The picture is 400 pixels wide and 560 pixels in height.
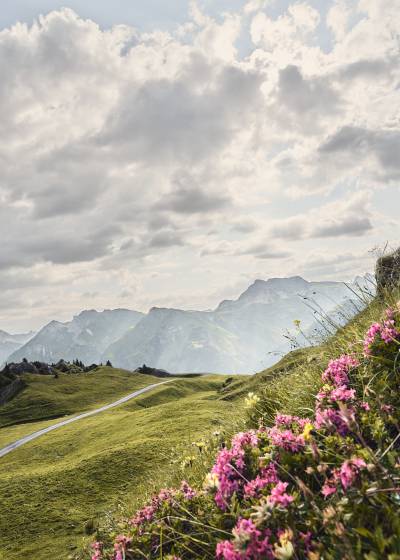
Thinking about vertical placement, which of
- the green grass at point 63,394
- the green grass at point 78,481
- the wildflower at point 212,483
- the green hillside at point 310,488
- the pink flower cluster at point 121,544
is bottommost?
the green grass at point 78,481

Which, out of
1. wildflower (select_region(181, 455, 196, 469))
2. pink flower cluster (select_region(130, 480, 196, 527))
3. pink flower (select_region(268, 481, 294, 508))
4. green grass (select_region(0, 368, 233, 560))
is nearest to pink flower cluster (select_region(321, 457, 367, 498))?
pink flower (select_region(268, 481, 294, 508))

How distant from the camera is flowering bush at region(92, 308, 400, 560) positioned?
10.9 feet

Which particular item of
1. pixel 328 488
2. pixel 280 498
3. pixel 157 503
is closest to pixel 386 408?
pixel 328 488

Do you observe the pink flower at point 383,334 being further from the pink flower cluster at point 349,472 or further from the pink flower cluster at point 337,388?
the pink flower cluster at point 349,472

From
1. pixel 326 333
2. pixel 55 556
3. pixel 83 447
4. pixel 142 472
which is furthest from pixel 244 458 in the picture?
pixel 83 447

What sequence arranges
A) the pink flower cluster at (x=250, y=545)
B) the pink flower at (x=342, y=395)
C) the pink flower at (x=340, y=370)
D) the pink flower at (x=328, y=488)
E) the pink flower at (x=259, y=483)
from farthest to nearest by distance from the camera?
→ the pink flower at (x=340, y=370), the pink flower at (x=342, y=395), the pink flower at (x=259, y=483), the pink flower at (x=328, y=488), the pink flower cluster at (x=250, y=545)

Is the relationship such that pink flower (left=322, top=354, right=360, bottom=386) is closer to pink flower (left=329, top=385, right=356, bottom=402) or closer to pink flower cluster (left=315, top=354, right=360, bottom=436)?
pink flower cluster (left=315, top=354, right=360, bottom=436)

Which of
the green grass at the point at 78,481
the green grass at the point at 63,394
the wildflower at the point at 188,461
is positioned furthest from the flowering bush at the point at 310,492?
the green grass at the point at 63,394

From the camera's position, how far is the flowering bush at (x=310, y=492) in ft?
10.9

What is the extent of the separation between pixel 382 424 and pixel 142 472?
60.7ft

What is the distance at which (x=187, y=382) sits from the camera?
104 meters

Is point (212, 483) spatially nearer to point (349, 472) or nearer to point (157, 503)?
point (349, 472)

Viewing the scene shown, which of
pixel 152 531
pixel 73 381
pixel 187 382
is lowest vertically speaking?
pixel 187 382

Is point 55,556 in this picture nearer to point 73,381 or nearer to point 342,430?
point 342,430
